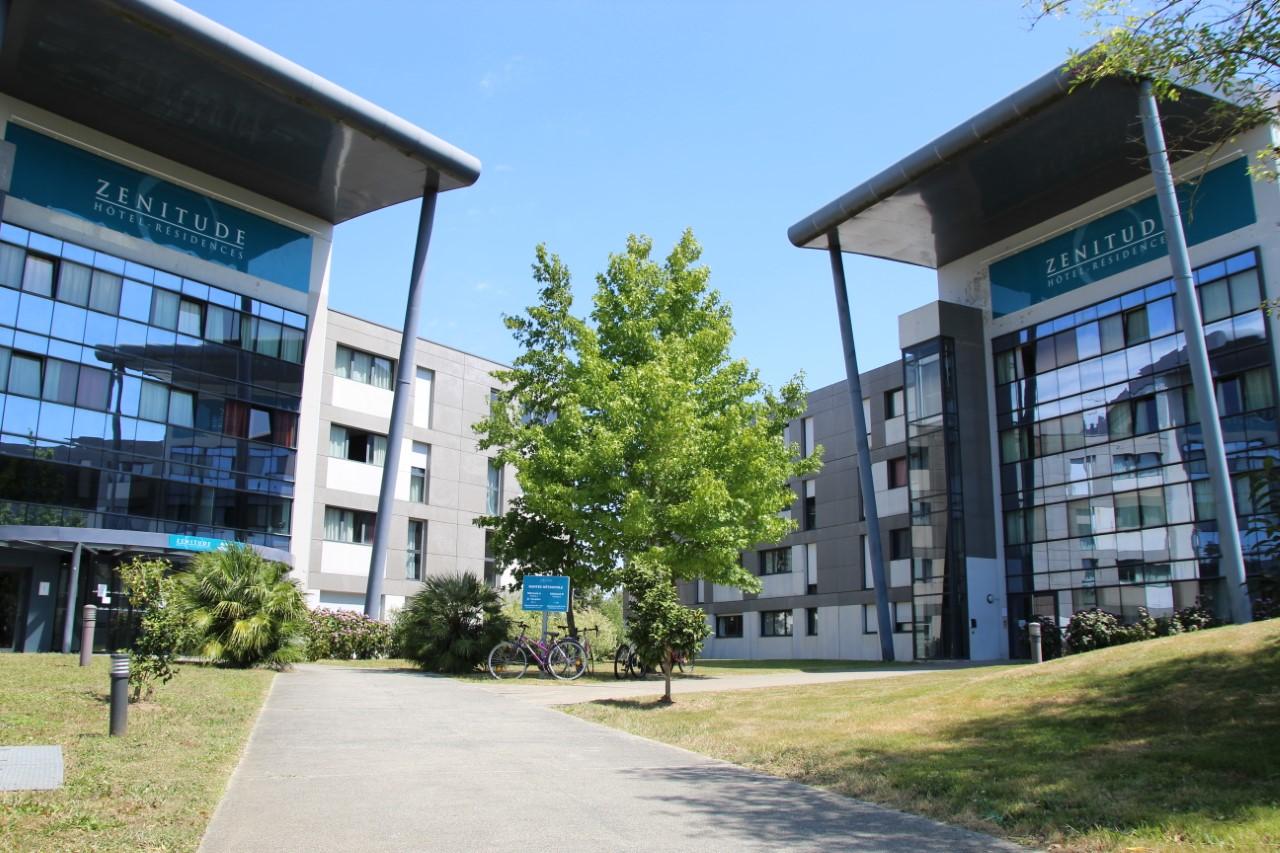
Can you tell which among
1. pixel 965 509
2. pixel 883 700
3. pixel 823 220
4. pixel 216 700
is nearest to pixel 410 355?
pixel 823 220

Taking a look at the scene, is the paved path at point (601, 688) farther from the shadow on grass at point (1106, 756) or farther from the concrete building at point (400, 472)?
the concrete building at point (400, 472)

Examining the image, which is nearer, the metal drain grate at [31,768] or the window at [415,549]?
the metal drain grate at [31,768]

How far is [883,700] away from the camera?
47.8ft

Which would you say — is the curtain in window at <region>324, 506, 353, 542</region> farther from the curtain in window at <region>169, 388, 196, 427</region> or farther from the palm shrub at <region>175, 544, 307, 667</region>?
the palm shrub at <region>175, 544, 307, 667</region>

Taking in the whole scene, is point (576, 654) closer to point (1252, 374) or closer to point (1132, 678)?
point (1132, 678)

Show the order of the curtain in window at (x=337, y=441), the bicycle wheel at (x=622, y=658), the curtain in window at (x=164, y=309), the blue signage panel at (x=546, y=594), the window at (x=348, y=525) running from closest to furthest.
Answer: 1. the blue signage panel at (x=546, y=594)
2. the bicycle wheel at (x=622, y=658)
3. the curtain in window at (x=164, y=309)
4. the window at (x=348, y=525)
5. the curtain in window at (x=337, y=441)

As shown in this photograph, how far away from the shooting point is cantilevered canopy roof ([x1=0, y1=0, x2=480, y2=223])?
27.9 meters

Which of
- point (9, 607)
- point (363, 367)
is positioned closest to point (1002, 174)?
point (363, 367)

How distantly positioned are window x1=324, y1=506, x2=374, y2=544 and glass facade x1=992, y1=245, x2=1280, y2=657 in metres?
26.0

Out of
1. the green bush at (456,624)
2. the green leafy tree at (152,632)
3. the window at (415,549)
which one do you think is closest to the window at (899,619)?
the window at (415,549)

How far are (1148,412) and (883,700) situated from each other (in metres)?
23.3

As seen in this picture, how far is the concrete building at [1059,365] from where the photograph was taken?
3050 centimetres

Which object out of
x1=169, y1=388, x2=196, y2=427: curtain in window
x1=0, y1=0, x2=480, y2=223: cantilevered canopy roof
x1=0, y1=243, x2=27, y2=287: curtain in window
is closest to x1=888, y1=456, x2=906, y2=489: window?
x1=0, y1=0, x2=480, y2=223: cantilevered canopy roof

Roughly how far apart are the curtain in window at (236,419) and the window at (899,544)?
88.2 ft
